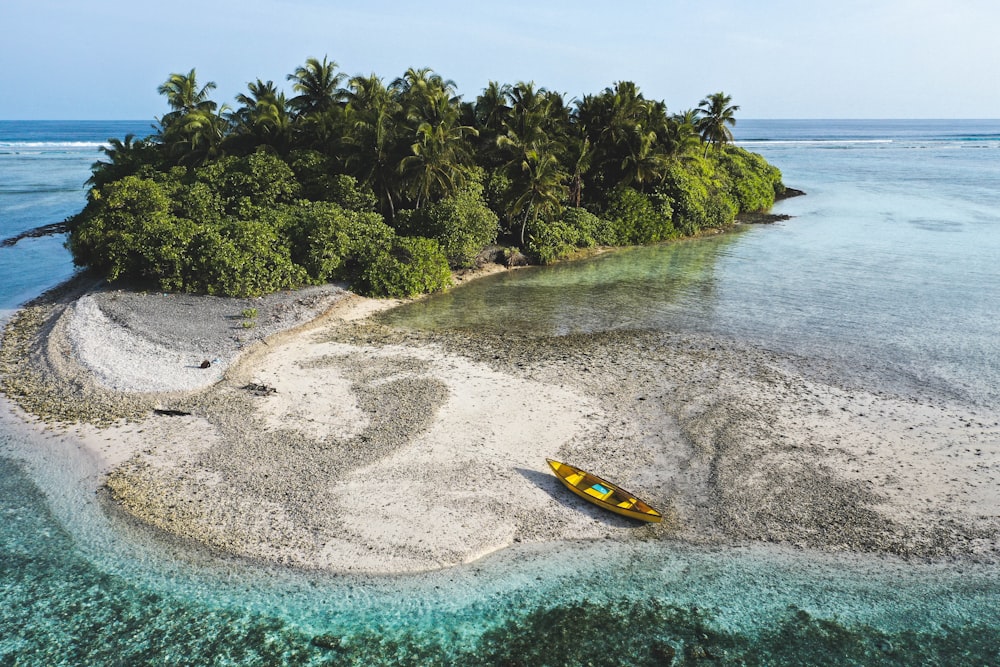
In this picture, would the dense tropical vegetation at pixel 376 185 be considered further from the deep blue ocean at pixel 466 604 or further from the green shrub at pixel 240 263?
the deep blue ocean at pixel 466 604

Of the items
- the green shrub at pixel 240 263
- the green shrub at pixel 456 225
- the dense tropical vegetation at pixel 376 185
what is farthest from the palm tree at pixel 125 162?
the green shrub at pixel 456 225

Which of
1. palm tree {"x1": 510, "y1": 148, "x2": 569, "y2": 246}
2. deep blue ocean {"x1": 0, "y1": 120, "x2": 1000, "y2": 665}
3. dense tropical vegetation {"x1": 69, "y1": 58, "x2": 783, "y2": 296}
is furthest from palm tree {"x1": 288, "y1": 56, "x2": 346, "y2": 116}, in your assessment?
deep blue ocean {"x1": 0, "y1": 120, "x2": 1000, "y2": 665}

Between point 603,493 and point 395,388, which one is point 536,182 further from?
point 603,493

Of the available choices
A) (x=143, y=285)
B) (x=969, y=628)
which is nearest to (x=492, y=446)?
(x=969, y=628)

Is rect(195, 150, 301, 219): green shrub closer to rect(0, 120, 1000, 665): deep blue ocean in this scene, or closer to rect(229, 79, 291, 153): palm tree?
rect(229, 79, 291, 153): palm tree

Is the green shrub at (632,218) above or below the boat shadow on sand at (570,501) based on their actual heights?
above

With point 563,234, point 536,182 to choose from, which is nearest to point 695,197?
point 563,234

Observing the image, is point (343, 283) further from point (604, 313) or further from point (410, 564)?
point (410, 564)
